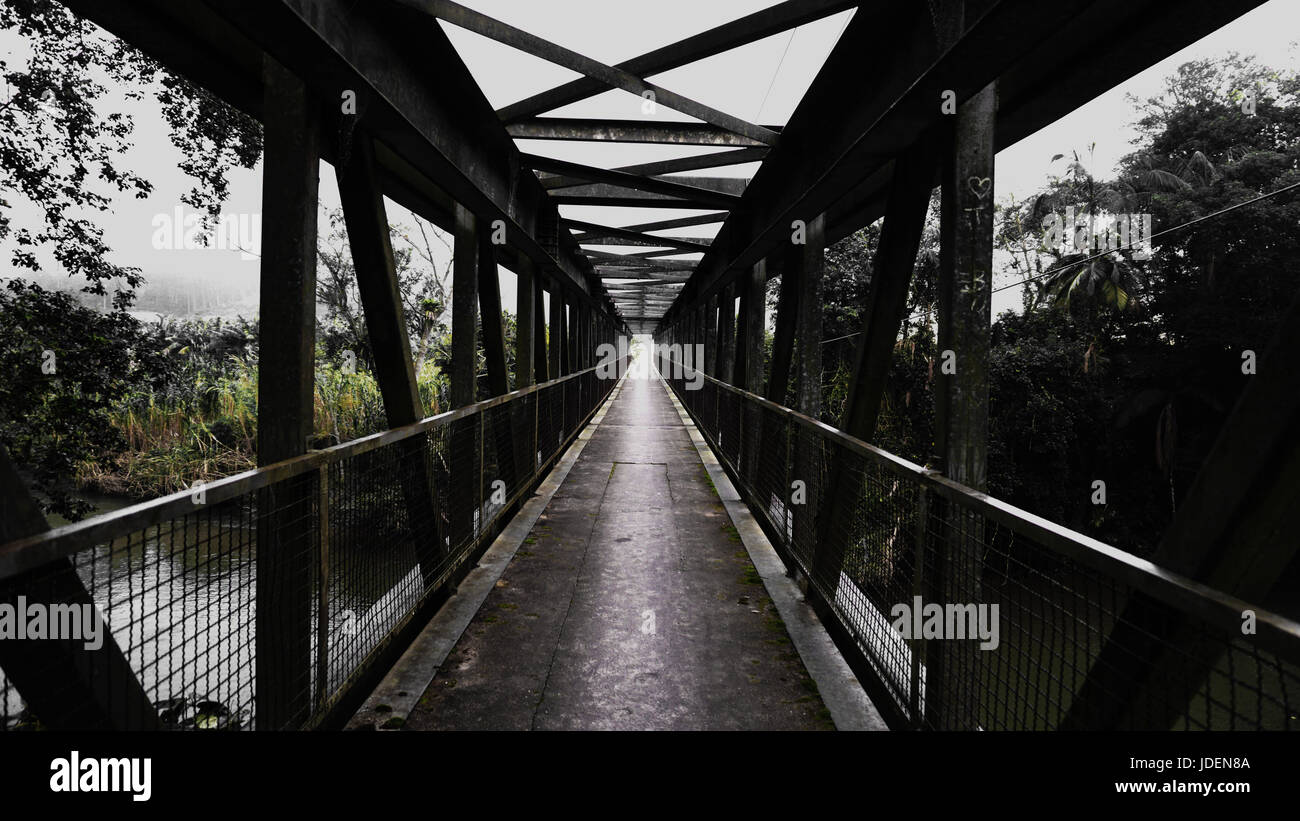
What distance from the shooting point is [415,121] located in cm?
336

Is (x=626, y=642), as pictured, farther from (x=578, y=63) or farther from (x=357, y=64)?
(x=578, y=63)

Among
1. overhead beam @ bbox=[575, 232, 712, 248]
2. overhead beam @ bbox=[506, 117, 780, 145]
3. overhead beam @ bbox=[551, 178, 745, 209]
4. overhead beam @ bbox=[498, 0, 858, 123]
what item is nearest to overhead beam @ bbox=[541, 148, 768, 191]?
overhead beam @ bbox=[551, 178, 745, 209]

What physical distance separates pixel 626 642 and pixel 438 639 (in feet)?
2.88

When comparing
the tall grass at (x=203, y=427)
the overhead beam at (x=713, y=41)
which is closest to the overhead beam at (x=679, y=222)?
the overhead beam at (x=713, y=41)

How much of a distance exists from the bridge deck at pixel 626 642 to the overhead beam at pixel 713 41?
298cm

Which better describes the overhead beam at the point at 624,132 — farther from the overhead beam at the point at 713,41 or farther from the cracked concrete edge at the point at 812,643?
the cracked concrete edge at the point at 812,643

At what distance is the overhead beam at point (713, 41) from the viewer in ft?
11.4

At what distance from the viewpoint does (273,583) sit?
237cm

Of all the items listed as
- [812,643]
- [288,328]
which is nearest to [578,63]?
[288,328]

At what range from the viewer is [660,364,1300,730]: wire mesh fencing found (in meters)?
1.33

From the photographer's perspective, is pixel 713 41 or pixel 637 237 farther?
pixel 637 237

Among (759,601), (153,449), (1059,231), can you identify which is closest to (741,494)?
(759,601)

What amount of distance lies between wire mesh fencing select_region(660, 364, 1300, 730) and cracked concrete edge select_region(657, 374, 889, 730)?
0.27 feet

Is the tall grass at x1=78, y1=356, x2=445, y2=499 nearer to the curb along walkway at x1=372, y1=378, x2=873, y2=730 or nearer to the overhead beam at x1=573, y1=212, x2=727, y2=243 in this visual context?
the overhead beam at x1=573, y1=212, x2=727, y2=243
